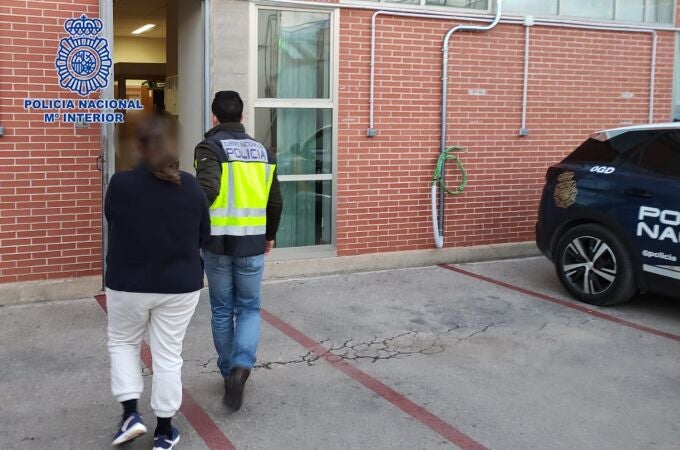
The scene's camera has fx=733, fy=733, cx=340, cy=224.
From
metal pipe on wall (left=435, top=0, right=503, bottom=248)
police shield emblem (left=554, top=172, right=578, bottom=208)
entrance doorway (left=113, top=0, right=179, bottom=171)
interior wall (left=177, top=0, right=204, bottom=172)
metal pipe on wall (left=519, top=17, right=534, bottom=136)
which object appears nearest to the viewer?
police shield emblem (left=554, top=172, right=578, bottom=208)

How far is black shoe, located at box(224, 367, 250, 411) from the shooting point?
14.3 feet

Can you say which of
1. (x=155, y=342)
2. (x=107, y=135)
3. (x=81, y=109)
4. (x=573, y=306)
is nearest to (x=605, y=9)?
(x=573, y=306)

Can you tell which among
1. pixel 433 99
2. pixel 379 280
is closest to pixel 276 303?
pixel 379 280

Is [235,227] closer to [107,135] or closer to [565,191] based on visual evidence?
[107,135]

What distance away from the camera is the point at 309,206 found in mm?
8180

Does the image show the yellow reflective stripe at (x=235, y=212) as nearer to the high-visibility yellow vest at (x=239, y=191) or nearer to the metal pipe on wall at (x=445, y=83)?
the high-visibility yellow vest at (x=239, y=191)

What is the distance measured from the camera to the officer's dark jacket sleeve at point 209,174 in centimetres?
425

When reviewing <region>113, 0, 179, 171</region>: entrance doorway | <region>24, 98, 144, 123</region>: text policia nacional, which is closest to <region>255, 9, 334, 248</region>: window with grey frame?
<region>24, 98, 144, 123</region>: text policia nacional

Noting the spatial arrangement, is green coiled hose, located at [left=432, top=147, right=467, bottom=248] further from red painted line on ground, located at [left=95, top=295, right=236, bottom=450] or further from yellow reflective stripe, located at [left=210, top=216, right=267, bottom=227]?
red painted line on ground, located at [left=95, top=295, right=236, bottom=450]

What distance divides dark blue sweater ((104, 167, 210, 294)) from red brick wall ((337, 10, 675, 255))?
4.44 meters

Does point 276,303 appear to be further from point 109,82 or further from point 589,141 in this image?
point 589,141

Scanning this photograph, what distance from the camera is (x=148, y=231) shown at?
359cm

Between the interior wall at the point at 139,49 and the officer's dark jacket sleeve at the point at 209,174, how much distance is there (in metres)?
11.5

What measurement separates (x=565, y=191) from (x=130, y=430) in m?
4.98
